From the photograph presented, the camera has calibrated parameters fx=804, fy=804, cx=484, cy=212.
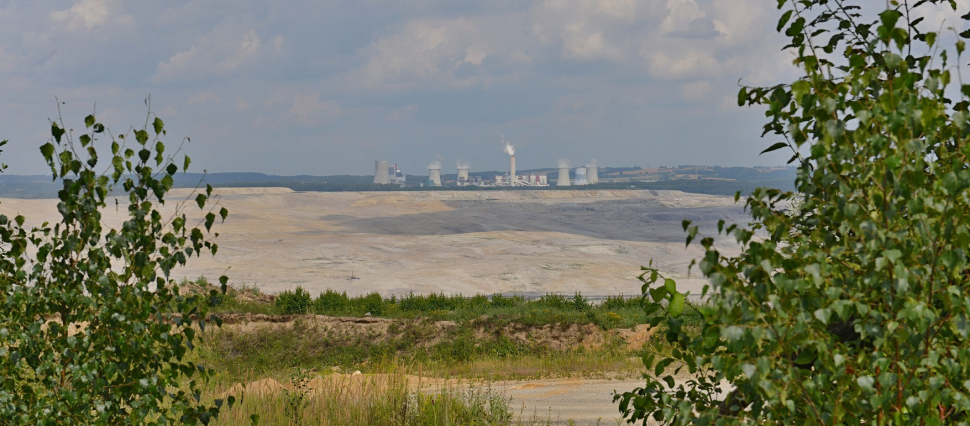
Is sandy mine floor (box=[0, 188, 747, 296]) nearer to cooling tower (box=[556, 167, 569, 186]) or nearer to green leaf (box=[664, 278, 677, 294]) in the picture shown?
green leaf (box=[664, 278, 677, 294])

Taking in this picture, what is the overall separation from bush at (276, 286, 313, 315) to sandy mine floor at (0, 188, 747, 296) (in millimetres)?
2682

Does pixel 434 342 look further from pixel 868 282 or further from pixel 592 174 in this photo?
pixel 592 174

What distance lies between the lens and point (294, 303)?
23.7m

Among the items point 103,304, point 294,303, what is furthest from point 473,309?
point 103,304

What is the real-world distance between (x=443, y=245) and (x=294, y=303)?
34.8 m

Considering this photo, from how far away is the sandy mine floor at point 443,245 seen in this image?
4028 centimetres

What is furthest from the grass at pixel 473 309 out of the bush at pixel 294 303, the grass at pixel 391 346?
the grass at pixel 391 346

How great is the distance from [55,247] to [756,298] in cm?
322

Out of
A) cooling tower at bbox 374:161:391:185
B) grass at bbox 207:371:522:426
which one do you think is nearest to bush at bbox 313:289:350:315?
grass at bbox 207:371:522:426

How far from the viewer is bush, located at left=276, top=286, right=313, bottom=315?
2330 cm

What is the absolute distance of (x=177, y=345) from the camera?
12.1ft

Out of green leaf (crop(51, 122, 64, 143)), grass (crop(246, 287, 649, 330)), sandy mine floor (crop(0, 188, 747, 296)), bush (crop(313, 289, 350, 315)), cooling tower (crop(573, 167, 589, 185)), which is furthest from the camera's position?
cooling tower (crop(573, 167, 589, 185))

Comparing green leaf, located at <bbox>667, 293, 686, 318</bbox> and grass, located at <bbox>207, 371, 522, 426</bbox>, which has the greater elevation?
green leaf, located at <bbox>667, 293, 686, 318</bbox>

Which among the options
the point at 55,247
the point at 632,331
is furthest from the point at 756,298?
the point at 632,331
